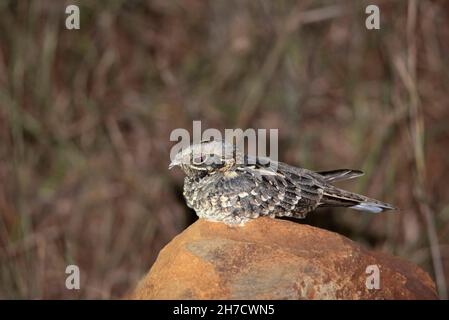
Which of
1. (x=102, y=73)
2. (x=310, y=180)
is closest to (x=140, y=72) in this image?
(x=102, y=73)

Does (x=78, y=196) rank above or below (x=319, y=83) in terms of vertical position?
below

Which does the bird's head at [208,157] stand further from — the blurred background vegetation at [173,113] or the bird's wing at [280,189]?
the blurred background vegetation at [173,113]

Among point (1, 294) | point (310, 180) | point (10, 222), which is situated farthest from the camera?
point (10, 222)

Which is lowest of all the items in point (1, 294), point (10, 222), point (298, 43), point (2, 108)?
point (1, 294)

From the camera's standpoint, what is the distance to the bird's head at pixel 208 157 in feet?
11.2

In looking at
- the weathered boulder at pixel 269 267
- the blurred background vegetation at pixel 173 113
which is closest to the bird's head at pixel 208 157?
the weathered boulder at pixel 269 267

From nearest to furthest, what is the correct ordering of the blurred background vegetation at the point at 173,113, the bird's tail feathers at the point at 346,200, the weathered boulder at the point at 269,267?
the weathered boulder at the point at 269,267
the bird's tail feathers at the point at 346,200
the blurred background vegetation at the point at 173,113

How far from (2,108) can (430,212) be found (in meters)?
3.76

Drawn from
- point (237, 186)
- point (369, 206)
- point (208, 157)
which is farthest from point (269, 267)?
point (369, 206)

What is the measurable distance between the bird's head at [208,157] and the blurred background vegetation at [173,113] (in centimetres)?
252

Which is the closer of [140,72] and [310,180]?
[310,180]

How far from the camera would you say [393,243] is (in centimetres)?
609

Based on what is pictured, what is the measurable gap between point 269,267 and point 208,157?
0.65 metres

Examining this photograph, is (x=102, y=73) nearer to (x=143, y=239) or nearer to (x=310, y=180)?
(x=143, y=239)
